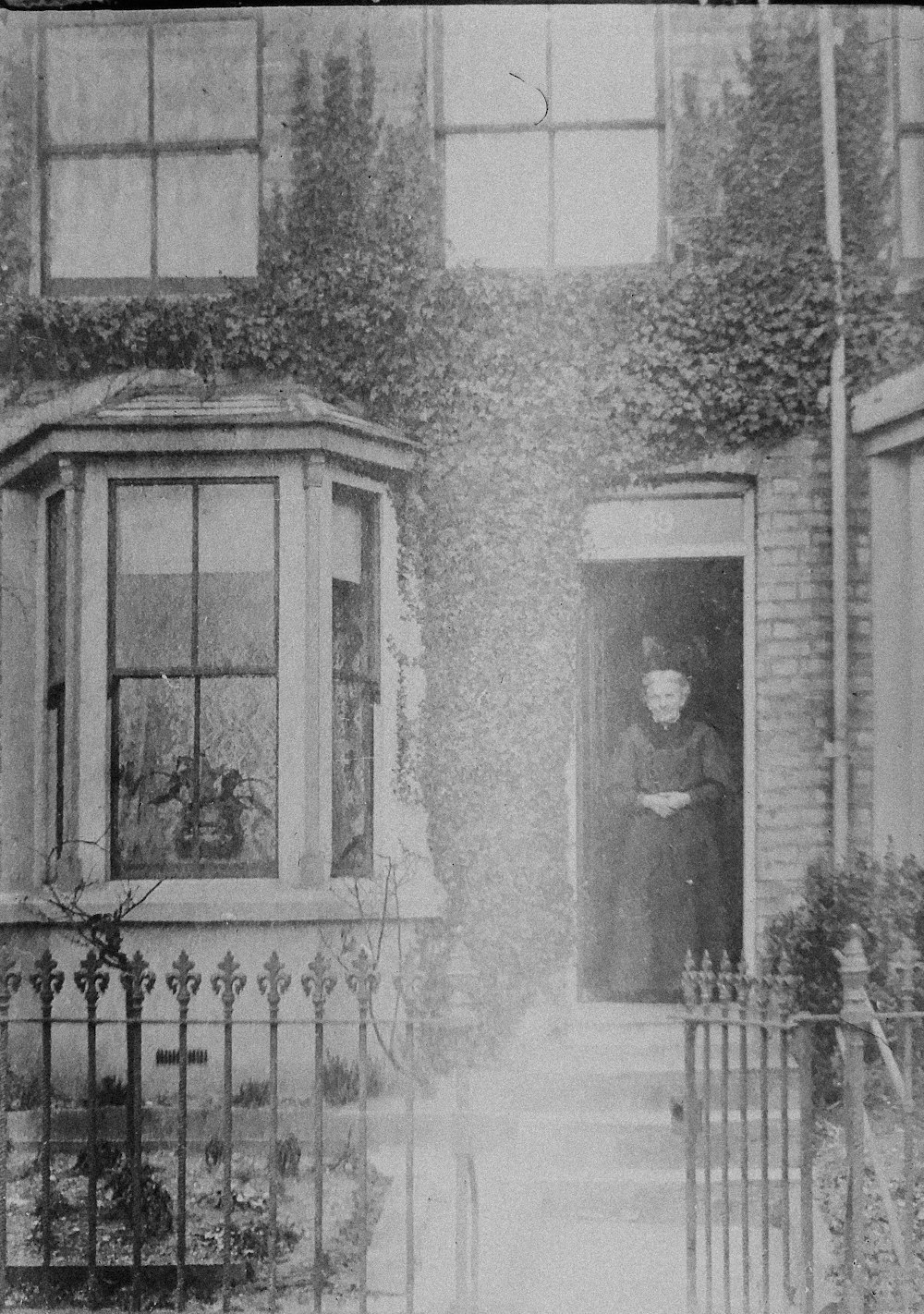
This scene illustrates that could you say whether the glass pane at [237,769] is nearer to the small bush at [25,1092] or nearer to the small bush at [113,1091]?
the small bush at [113,1091]

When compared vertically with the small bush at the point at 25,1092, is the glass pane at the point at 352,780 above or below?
above

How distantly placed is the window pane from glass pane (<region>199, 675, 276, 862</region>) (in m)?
2.92

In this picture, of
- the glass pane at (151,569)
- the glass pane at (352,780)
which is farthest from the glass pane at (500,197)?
the glass pane at (352,780)

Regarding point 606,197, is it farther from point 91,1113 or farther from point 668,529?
point 91,1113

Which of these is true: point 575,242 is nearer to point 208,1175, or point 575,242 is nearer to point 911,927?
point 911,927

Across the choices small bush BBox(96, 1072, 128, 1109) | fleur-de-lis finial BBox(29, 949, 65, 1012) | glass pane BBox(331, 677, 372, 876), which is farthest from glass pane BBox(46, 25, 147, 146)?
small bush BBox(96, 1072, 128, 1109)

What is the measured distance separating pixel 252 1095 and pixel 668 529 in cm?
275

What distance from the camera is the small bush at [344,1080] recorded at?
398 centimetres

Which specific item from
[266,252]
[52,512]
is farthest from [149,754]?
[266,252]

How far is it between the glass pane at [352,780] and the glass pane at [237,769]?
0.25 m

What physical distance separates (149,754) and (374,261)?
2.10 meters

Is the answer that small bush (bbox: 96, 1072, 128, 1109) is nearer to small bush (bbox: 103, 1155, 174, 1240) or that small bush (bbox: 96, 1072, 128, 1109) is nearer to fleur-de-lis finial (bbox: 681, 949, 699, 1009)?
small bush (bbox: 103, 1155, 174, 1240)

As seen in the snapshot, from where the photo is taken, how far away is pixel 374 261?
409 centimetres

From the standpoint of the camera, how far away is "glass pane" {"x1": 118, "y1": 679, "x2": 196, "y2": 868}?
3957mm
